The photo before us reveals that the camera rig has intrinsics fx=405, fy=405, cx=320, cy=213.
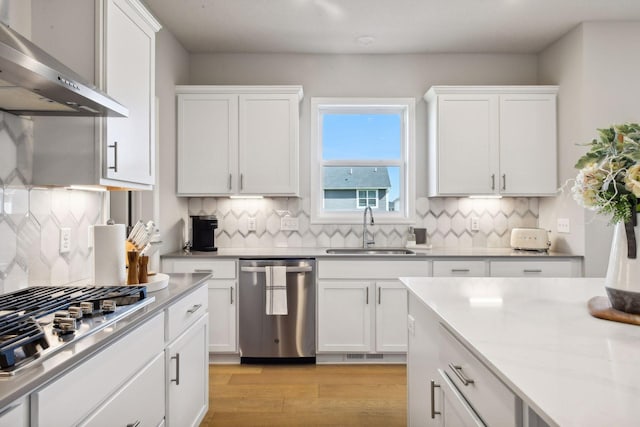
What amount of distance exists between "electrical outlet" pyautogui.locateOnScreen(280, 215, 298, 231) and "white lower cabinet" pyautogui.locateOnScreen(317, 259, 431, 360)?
0.69 m

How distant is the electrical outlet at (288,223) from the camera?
150 inches

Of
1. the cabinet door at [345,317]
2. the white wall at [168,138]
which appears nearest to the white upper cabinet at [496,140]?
the cabinet door at [345,317]

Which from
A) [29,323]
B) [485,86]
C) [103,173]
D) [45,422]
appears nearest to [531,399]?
[45,422]

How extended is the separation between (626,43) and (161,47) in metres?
3.69

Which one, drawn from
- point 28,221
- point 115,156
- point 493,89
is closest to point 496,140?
point 493,89

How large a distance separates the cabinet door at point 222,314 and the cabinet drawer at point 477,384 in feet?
7.00

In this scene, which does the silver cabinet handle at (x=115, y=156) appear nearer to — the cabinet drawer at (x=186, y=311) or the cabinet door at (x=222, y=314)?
the cabinet drawer at (x=186, y=311)

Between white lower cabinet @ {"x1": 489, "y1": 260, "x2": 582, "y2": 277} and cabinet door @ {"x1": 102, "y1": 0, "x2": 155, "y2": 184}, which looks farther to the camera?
white lower cabinet @ {"x1": 489, "y1": 260, "x2": 582, "y2": 277}

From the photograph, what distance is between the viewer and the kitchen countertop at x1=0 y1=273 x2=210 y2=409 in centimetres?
84

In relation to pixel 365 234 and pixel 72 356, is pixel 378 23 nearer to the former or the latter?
pixel 365 234

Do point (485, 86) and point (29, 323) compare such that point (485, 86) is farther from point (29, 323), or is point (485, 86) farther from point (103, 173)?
point (29, 323)

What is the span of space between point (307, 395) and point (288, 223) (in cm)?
157

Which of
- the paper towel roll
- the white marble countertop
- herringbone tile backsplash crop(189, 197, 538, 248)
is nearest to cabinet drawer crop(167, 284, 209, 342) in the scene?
the paper towel roll

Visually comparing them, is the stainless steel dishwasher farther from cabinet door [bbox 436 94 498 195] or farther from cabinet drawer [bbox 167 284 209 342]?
cabinet door [bbox 436 94 498 195]
